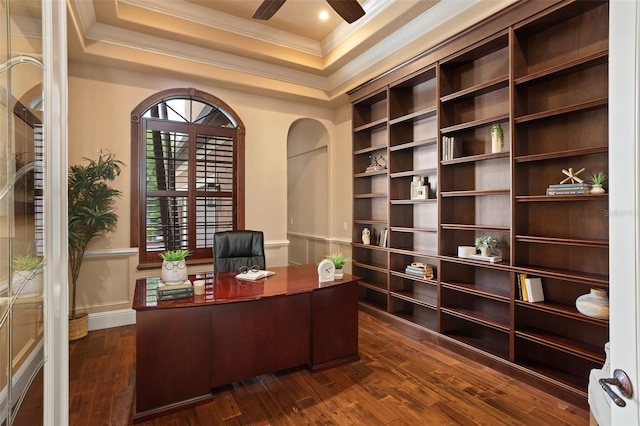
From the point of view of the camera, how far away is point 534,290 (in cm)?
257

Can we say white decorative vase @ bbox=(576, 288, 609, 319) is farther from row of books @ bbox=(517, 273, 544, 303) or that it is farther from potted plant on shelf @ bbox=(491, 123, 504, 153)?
potted plant on shelf @ bbox=(491, 123, 504, 153)

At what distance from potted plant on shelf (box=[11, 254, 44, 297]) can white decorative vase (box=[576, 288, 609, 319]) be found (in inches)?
115

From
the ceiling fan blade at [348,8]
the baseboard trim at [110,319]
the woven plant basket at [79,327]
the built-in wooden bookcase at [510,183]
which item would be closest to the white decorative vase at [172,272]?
the woven plant basket at [79,327]

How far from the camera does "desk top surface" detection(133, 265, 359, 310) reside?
2141mm

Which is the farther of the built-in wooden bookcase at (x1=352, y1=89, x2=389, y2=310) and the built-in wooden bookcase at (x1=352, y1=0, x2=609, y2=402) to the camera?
the built-in wooden bookcase at (x1=352, y1=89, x2=389, y2=310)

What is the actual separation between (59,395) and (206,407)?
1.34m

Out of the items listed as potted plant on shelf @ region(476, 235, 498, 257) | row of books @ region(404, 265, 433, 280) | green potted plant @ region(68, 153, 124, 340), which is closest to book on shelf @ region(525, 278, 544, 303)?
potted plant on shelf @ region(476, 235, 498, 257)

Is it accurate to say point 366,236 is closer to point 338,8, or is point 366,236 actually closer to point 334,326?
point 334,326

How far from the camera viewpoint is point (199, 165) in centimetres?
423

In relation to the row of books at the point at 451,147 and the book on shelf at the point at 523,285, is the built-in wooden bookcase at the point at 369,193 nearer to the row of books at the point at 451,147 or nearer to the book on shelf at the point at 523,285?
the row of books at the point at 451,147

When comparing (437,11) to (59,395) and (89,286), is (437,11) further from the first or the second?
(89,286)

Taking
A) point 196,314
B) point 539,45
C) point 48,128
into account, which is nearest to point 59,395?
point 48,128

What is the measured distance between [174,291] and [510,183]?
272 centimetres

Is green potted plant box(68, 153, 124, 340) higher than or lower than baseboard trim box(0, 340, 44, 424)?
higher
